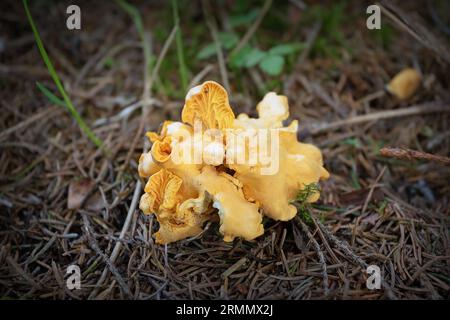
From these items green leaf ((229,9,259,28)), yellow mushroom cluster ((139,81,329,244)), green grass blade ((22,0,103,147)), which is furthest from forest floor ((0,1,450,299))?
yellow mushroom cluster ((139,81,329,244))

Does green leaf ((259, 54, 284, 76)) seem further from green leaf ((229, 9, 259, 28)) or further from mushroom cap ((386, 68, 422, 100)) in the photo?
mushroom cap ((386, 68, 422, 100))

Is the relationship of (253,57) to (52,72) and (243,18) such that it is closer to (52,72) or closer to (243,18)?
(243,18)

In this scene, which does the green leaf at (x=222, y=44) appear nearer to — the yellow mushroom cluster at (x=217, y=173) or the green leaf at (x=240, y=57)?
the green leaf at (x=240, y=57)

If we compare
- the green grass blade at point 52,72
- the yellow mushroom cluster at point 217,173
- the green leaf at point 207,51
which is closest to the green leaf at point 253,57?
the green leaf at point 207,51

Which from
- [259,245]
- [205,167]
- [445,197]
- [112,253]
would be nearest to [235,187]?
[205,167]

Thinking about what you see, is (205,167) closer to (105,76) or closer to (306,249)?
(306,249)

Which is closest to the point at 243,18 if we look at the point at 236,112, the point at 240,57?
the point at 240,57
